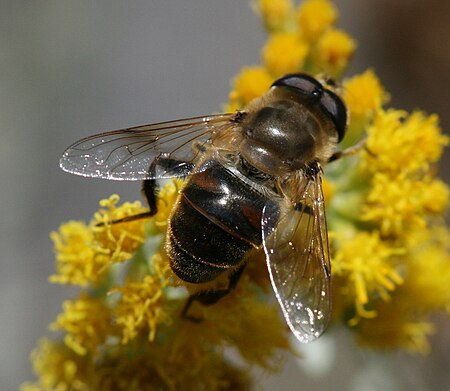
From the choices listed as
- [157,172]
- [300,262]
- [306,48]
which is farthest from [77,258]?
[306,48]

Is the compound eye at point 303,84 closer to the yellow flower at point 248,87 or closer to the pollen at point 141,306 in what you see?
the yellow flower at point 248,87

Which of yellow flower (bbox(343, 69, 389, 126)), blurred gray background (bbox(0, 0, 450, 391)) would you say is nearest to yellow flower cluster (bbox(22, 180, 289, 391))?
yellow flower (bbox(343, 69, 389, 126))

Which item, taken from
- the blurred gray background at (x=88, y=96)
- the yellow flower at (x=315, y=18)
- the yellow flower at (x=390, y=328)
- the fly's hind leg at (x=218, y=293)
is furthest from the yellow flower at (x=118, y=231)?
the blurred gray background at (x=88, y=96)

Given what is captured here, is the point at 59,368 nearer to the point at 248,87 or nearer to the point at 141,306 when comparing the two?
the point at 141,306

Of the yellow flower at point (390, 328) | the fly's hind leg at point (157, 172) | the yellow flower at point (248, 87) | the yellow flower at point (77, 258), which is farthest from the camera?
the yellow flower at point (390, 328)

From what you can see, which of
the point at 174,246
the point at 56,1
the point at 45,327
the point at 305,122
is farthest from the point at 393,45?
the point at 174,246

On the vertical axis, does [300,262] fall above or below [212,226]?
below

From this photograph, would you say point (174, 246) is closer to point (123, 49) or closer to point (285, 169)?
point (285, 169)
